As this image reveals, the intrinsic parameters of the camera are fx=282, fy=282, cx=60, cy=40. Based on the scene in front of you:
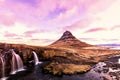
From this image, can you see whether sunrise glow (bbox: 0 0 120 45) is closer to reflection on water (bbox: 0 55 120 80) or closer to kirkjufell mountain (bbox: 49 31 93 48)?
kirkjufell mountain (bbox: 49 31 93 48)

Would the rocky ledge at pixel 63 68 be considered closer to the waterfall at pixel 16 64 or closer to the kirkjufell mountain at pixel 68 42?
the kirkjufell mountain at pixel 68 42

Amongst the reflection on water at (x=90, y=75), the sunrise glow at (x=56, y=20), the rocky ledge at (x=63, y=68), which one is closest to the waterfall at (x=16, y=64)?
the reflection on water at (x=90, y=75)

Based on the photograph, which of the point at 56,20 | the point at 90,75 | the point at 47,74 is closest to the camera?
the point at 47,74

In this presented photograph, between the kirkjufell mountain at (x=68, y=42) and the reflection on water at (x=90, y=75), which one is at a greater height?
the kirkjufell mountain at (x=68, y=42)

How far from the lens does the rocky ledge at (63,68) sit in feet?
19.9

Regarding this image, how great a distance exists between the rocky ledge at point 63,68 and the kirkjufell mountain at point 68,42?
0.44 meters

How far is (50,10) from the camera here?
20.5 feet

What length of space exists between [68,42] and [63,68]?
23.8 inches

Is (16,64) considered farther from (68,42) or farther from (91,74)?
(91,74)

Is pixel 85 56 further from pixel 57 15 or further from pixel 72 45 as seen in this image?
pixel 57 15

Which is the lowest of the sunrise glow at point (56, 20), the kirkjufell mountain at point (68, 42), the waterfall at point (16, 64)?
the waterfall at point (16, 64)

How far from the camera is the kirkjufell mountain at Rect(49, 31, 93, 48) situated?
6216 mm

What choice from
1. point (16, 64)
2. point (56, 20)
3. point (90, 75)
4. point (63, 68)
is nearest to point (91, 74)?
point (90, 75)

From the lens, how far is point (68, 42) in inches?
248
